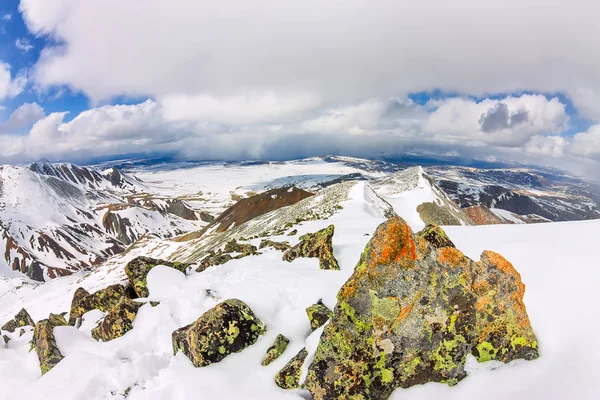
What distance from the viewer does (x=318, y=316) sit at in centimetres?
1138

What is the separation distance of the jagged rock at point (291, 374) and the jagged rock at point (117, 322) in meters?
9.21

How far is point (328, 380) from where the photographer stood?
834cm

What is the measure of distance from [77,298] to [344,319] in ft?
65.6

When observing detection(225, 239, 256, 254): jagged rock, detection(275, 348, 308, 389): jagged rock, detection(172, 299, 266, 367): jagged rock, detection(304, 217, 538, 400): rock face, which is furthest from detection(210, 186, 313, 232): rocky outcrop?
detection(304, 217, 538, 400): rock face

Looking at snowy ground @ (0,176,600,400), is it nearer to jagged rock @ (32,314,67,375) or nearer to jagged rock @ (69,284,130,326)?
jagged rock @ (32,314,67,375)

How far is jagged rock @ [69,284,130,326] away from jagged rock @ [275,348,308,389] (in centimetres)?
1441

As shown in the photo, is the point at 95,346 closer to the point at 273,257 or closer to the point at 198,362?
the point at 198,362

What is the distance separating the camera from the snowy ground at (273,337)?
25.2 feet

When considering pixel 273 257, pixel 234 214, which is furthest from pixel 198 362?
pixel 234 214

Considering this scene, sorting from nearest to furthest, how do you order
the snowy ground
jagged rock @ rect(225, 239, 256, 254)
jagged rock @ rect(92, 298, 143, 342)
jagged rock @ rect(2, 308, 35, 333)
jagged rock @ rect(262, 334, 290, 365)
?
the snowy ground → jagged rock @ rect(262, 334, 290, 365) → jagged rock @ rect(92, 298, 143, 342) → jagged rock @ rect(2, 308, 35, 333) → jagged rock @ rect(225, 239, 256, 254)

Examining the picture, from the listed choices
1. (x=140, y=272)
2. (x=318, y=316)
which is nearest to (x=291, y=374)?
(x=318, y=316)

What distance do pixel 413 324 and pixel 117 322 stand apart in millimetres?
13899

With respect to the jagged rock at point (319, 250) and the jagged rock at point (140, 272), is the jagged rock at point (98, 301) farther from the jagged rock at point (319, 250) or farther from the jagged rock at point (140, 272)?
the jagged rock at point (319, 250)

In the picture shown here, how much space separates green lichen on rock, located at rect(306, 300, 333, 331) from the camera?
11.2m
